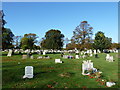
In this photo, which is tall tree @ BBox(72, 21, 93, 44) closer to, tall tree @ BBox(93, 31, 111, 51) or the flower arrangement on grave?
tall tree @ BBox(93, 31, 111, 51)

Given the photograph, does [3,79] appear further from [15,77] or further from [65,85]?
[65,85]

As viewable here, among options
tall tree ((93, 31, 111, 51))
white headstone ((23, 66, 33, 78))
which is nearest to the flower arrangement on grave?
white headstone ((23, 66, 33, 78))

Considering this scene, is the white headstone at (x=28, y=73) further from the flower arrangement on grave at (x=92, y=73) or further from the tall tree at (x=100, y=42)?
the tall tree at (x=100, y=42)

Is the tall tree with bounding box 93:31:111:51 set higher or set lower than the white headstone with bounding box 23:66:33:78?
higher

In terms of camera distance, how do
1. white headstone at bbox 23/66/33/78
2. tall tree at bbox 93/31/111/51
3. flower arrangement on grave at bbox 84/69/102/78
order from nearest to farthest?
white headstone at bbox 23/66/33/78
flower arrangement on grave at bbox 84/69/102/78
tall tree at bbox 93/31/111/51

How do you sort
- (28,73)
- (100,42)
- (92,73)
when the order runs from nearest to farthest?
(28,73), (92,73), (100,42)

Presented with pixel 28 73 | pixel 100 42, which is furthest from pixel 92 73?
pixel 100 42

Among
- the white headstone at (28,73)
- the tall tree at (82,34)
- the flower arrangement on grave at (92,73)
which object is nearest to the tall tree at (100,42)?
the tall tree at (82,34)

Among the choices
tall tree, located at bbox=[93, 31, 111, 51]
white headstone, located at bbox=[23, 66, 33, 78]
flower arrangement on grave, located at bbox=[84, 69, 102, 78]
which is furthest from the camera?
tall tree, located at bbox=[93, 31, 111, 51]

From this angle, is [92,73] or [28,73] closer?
[28,73]

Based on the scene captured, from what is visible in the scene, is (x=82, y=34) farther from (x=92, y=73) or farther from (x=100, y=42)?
(x=92, y=73)

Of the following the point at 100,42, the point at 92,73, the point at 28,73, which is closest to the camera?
the point at 28,73

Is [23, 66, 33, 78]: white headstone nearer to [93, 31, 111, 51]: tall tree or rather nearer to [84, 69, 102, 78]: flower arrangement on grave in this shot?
[84, 69, 102, 78]: flower arrangement on grave

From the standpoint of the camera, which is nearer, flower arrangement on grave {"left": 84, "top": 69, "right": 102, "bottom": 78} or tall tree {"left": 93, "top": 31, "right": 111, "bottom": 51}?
flower arrangement on grave {"left": 84, "top": 69, "right": 102, "bottom": 78}
